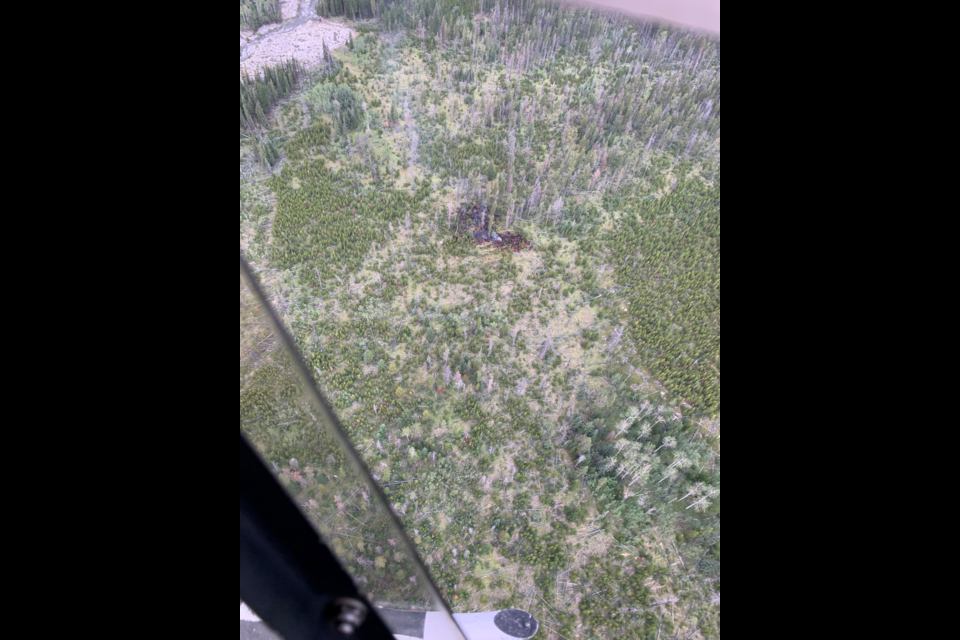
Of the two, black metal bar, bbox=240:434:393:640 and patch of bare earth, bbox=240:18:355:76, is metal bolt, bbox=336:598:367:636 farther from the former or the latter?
patch of bare earth, bbox=240:18:355:76

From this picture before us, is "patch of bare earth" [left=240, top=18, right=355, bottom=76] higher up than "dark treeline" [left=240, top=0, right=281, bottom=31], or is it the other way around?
"dark treeline" [left=240, top=0, right=281, bottom=31]

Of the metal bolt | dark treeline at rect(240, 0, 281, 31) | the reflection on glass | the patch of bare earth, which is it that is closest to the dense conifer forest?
the reflection on glass

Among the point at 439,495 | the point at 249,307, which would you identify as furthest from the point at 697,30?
the point at 249,307

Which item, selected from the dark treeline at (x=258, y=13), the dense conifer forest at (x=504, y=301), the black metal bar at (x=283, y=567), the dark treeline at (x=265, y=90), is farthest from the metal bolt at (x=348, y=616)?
the dark treeline at (x=258, y=13)

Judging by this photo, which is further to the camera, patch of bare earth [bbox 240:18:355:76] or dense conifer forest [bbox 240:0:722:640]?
patch of bare earth [bbox 240:18:355:76]

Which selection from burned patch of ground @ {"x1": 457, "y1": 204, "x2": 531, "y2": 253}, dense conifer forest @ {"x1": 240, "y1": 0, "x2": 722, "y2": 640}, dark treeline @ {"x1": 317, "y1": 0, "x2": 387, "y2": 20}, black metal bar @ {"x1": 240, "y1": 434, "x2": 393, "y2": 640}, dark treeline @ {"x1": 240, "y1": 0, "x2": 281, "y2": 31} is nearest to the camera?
black metal bar @ {"x1": 240, "y1": 434, "x2": 393, "y2": 640}

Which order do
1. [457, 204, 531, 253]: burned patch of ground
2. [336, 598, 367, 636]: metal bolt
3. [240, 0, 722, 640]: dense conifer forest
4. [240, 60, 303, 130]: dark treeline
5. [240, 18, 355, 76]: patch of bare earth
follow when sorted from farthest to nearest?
[240, 18, 355, 76]: patch of bare earth, [240, 60, 303, 130]: dark treeline, [457, 204, 531, 253]: burned patch of ground, [240, 0, 722, 640]: dense conifer forest, [336, 598, 367, 636]: metal bolt

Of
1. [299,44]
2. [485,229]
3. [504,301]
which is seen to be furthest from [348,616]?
[299,44]

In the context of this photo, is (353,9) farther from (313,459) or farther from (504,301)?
(313,459)
